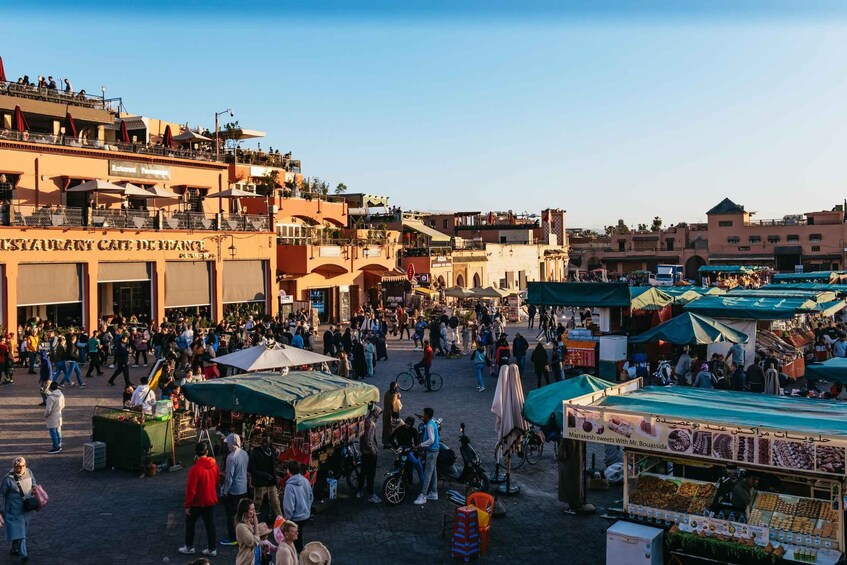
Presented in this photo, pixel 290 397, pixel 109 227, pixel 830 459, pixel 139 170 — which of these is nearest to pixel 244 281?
pixel 139 170

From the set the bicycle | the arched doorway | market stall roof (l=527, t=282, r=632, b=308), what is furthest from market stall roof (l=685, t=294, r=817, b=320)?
the arched doorway

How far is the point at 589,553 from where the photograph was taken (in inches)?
411

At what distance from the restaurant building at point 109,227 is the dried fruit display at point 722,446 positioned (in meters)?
25.1

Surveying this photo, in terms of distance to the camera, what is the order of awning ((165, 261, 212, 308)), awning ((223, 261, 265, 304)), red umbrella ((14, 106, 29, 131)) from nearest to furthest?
1. red umbrella ((14, 106, 29, 131))
2. awning ((165, 261, 212, 308))
3. awning ((223, 261, 265, 304))

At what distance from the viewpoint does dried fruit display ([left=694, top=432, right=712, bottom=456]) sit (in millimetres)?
9062

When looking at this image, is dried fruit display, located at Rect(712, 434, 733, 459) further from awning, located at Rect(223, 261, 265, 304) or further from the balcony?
awning, located at Rect(223, 261, 265, 304)

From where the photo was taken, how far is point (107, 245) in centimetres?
3012

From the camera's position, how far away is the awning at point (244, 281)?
117ft

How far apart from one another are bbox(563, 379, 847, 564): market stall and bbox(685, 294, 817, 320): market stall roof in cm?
1312

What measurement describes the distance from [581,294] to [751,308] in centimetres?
509

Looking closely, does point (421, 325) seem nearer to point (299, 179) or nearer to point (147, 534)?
point (299, 179)

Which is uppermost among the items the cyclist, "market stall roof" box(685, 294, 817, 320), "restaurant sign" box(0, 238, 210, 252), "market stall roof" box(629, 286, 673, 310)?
"restaurant sign" box(0, 238, 210, 252)

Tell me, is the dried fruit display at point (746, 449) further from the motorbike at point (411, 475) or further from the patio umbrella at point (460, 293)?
the patio umbrella at point (460, 293)

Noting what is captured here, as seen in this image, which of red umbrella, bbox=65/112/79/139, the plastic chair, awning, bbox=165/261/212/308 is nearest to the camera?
the plastic chair
